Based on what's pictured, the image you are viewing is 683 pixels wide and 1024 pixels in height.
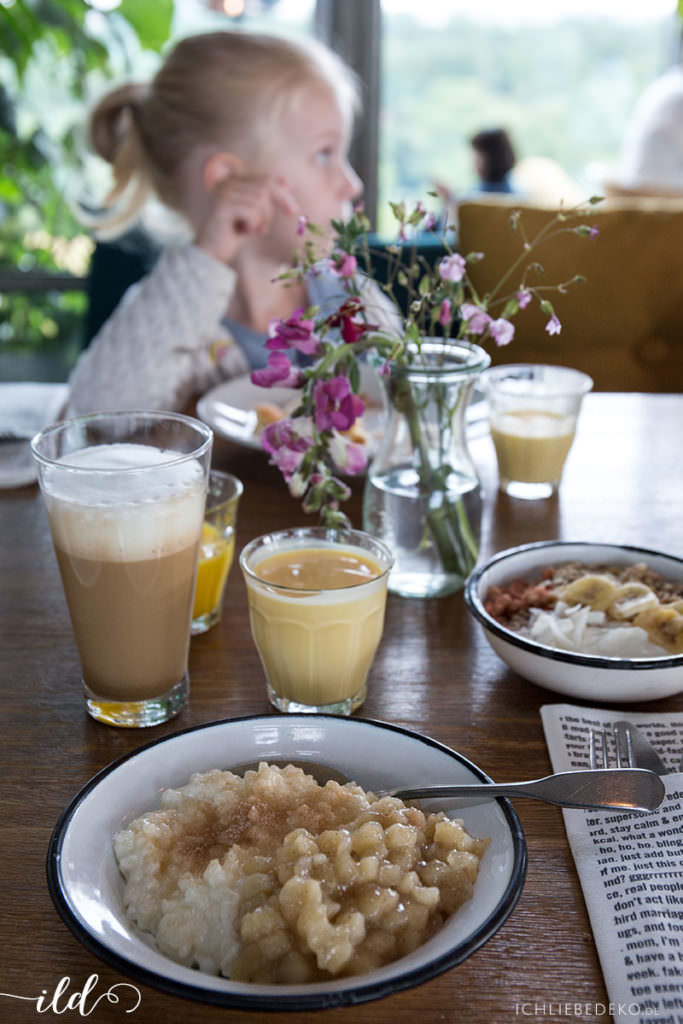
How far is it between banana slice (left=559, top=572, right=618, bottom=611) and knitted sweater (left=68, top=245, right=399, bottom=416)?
1.11 m

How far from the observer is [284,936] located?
0.55m

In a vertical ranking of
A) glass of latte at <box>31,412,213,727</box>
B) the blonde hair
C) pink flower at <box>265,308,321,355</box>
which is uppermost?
the blonde hair

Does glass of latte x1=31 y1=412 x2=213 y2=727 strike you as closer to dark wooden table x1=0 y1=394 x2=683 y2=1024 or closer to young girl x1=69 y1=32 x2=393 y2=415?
dark wooden table x1=0 y1=394 x2=683 y2=1024

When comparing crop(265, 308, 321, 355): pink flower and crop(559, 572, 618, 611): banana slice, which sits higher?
crop(265, 308, 321, 355): pink flower

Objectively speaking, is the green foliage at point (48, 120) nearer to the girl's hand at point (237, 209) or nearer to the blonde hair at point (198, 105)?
the blonde hair at point (198, 105)

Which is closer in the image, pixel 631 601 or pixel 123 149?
pixel 631 601

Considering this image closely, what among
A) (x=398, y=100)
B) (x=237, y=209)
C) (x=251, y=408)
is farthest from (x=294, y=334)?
(x=398, y=100)

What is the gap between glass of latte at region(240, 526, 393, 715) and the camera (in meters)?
0.83

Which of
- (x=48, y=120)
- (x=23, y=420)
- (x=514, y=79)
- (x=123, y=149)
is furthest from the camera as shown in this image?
(x=514, y=79)

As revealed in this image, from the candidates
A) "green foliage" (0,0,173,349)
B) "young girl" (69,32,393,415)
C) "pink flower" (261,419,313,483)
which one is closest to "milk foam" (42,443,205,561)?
"pink flower" (261,419,313,483)

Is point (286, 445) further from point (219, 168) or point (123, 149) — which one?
point (123, 149)

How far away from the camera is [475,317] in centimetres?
92

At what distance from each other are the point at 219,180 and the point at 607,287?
1.03m

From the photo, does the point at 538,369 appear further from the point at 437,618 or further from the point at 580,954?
the point at 580,954
